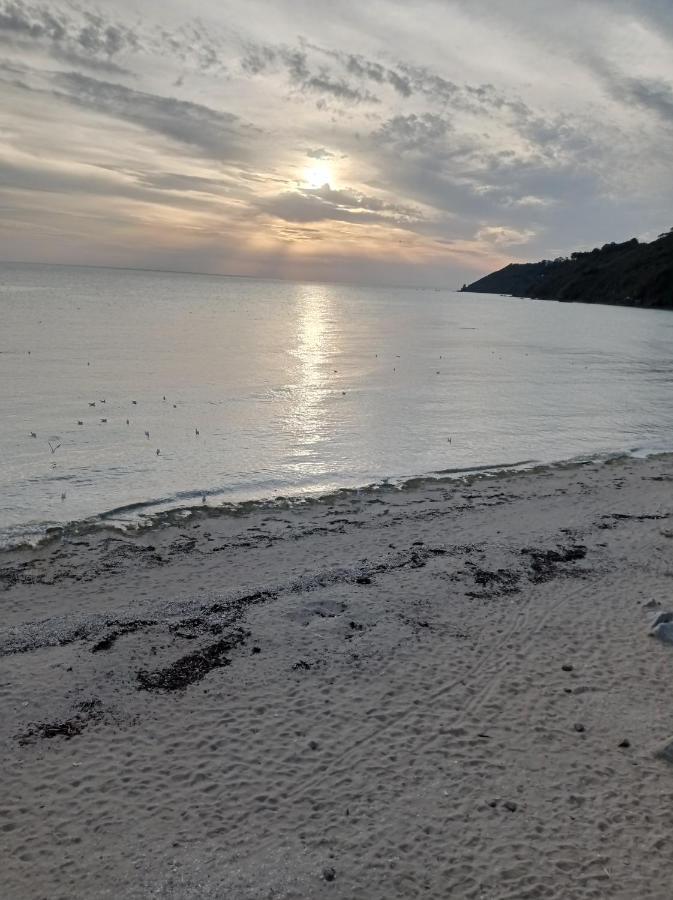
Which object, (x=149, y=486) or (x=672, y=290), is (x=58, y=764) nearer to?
(x=149, y=486)

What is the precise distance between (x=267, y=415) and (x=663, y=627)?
16.7 metres

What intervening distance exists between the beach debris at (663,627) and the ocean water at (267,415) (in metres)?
8.07

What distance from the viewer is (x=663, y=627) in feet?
28.6

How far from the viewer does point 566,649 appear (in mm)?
8430

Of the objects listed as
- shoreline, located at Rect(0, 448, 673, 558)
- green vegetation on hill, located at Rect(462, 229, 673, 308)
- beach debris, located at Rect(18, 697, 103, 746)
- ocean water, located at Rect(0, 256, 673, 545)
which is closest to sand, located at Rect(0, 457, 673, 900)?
beach debris, located at Rect(18, 697, 103, 746)

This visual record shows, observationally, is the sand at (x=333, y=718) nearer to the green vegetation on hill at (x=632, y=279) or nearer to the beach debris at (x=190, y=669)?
the beach debris at (x=190, y=669)

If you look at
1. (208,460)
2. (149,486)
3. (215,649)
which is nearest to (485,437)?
(208,460)

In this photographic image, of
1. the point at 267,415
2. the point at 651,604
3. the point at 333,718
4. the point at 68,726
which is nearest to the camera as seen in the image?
the point at 68,726

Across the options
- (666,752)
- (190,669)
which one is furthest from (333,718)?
(666,752)

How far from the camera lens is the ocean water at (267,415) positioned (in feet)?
49.5

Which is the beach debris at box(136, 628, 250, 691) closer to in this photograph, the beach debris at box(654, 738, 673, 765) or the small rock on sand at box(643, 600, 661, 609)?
the beach debris at box(654, 738, 673, 765)

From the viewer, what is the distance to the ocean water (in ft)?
49.5

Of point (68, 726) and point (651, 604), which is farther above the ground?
point (651, 604)

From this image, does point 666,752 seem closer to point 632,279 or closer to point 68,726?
point 68,726
